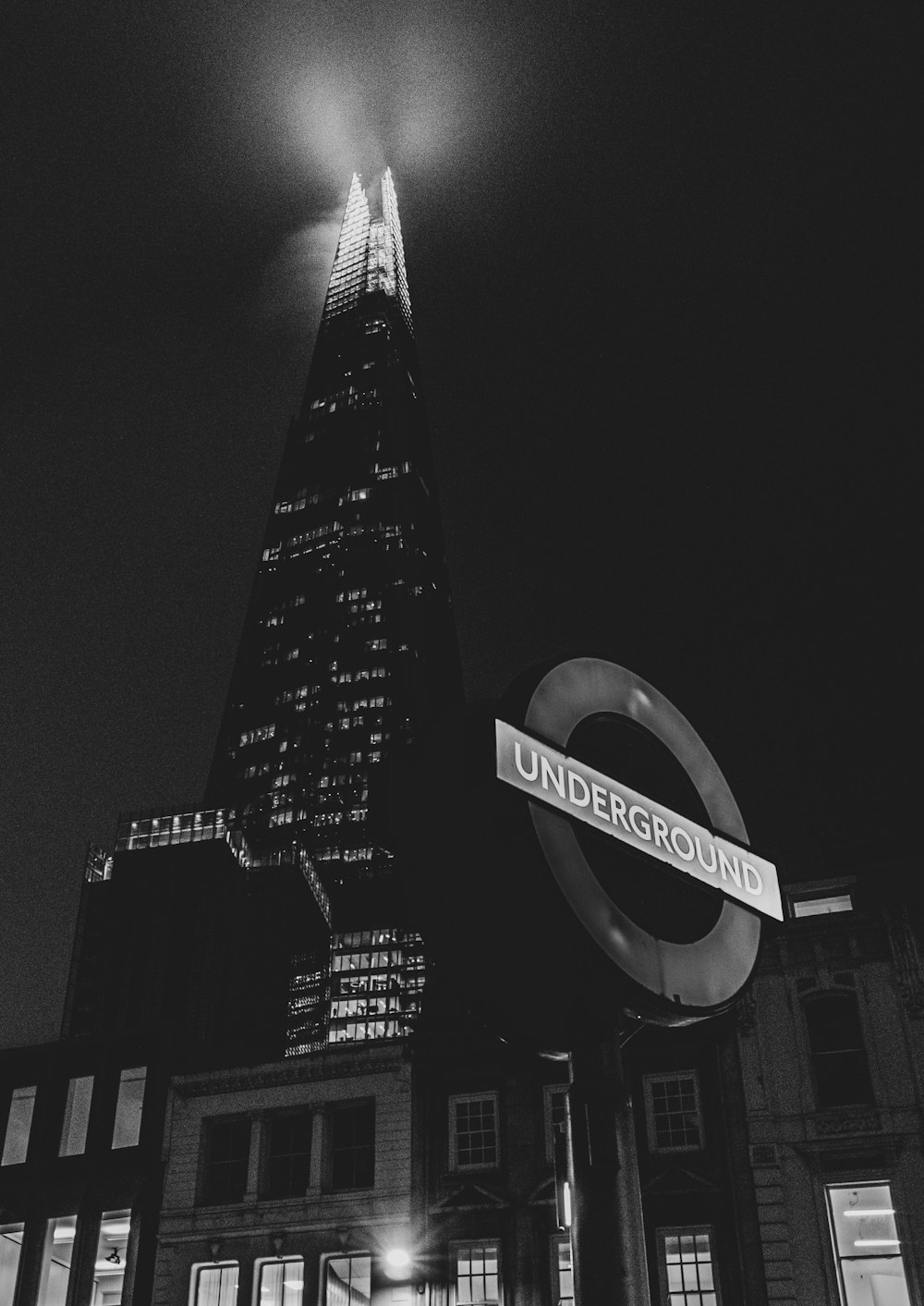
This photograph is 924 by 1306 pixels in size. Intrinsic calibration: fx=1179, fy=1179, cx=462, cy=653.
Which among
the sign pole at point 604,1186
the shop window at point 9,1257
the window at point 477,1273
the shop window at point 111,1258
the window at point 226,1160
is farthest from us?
the shop window at point 9,1257

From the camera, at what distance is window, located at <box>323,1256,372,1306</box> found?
27.1m

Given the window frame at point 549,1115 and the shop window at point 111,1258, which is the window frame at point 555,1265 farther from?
the shop window at point 111,1258

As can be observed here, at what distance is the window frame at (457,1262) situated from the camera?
2600 centimetres

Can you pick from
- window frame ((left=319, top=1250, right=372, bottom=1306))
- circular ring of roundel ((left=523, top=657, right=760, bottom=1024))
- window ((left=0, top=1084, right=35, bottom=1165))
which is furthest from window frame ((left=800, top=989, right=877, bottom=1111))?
window ((left=0, top=1084, right=35, bottom=1165))

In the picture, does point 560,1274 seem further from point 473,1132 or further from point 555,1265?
point 473,1132

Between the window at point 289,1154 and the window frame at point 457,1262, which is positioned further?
the window at point 289,1154

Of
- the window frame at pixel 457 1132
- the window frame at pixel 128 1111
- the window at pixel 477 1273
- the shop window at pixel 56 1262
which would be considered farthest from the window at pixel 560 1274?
the shop window at pixel 56 1262

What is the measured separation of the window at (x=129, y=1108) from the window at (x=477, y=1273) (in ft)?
32.0

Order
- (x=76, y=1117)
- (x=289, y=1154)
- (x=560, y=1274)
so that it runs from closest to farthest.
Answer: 1. (x=560, y=1274)
2. (x=289, y=1154)
3. (x=76, y=1117)

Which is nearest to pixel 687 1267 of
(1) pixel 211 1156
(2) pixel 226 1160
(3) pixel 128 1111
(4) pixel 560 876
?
(2) pixel 226 1160

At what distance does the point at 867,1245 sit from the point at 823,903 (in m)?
8.10

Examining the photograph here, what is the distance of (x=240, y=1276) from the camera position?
27.7 meters

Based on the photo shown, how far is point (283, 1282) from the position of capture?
27.6 metres

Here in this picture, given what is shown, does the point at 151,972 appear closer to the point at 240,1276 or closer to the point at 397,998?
the point at 397,998
